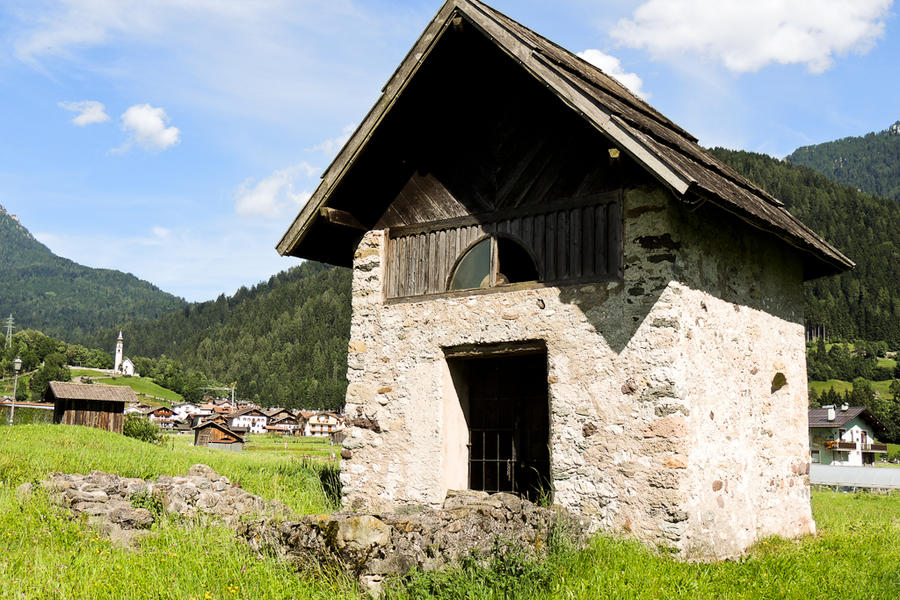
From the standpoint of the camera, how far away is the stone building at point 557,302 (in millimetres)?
7621

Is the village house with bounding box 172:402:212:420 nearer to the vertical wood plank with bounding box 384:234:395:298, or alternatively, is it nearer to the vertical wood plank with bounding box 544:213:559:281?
the vertical wood plank with bounding box 384:234:395:298

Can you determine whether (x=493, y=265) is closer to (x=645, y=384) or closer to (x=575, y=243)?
(x=575, y=243)

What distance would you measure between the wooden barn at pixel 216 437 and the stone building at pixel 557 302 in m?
51.2

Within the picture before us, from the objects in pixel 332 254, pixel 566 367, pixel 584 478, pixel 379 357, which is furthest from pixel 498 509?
pixel 332 254

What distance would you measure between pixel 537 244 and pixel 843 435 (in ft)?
209

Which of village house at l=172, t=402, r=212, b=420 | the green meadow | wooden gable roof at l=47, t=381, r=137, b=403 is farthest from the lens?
the green meadow

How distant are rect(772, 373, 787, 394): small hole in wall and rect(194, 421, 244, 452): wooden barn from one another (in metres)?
52.5

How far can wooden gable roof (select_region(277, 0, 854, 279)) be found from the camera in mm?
7133

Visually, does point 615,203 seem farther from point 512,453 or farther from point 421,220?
point 512,453

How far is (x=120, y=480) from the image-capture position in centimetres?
988

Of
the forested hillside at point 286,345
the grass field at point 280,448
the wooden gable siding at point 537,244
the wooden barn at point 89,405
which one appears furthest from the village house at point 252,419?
the wooden gable siding at point 537,244

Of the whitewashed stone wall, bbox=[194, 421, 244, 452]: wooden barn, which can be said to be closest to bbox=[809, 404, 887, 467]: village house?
bbox=[194, 421, 244, 452]: wooden barn

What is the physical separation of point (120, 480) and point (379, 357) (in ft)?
12.6

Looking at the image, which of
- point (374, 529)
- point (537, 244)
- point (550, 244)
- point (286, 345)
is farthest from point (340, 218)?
point (286, 345)
